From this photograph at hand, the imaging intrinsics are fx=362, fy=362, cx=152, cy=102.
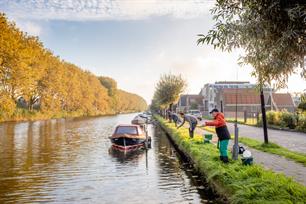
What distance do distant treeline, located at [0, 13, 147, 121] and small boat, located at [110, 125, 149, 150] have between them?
34.5m

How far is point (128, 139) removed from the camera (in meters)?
26.2

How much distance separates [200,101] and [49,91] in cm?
5179

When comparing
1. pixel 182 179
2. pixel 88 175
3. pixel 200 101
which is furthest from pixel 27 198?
pixel 200 101

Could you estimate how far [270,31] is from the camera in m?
8.64

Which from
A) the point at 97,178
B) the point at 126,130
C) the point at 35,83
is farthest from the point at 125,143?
the point at 35,83

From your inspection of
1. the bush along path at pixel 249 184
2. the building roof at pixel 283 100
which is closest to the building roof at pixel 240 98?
the building roof at pixel 283 100

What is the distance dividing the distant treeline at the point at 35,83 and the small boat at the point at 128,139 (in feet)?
113

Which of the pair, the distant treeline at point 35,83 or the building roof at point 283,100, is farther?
the building roof at point 283,100

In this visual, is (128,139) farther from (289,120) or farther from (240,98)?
(240,98)

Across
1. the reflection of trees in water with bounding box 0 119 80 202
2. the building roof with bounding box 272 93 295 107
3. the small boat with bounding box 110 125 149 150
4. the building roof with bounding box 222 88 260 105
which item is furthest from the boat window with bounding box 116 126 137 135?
the building roof with bounding box 272 93 295 107

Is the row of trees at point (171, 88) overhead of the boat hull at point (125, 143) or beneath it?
overhead

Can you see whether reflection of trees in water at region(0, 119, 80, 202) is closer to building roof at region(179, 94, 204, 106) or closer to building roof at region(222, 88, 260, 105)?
building roof at region(222, 88, 260, 105)

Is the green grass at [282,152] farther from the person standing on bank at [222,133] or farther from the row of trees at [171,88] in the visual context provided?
the row of trees at [171,88]

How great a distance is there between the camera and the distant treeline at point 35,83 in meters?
56.7
